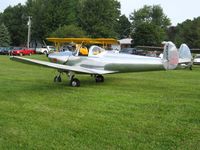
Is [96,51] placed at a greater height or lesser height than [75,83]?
greater

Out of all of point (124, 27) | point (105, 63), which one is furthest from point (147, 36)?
point (105, 63)

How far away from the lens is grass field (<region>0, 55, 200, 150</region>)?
20.8 feet

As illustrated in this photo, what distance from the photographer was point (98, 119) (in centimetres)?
808

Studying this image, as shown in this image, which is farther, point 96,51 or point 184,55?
point 184,55

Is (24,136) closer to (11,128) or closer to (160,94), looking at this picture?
(11,128)

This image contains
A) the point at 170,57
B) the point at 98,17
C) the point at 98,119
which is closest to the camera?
the point at 98,119

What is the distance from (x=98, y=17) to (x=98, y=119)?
76473mm

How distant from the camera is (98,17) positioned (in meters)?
83.2

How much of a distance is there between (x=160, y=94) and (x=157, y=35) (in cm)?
7159

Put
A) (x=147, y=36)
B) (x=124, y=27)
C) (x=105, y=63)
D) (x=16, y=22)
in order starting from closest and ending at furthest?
(x=105, y=63), (x=147, y=36), (x=16, y=22), (x=124, y=27)

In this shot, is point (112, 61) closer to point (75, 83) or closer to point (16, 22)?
point (75, 83)

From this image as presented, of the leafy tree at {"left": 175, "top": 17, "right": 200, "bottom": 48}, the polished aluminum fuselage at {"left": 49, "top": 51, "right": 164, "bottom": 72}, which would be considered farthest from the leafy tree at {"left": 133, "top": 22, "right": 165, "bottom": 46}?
the polished aluminum fuselage at {"left": 49, "top": 51, "right": 164, "bottom": 72}

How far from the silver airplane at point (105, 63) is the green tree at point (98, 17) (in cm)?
6467

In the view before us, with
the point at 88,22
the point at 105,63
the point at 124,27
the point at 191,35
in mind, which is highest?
the point at 124,27
